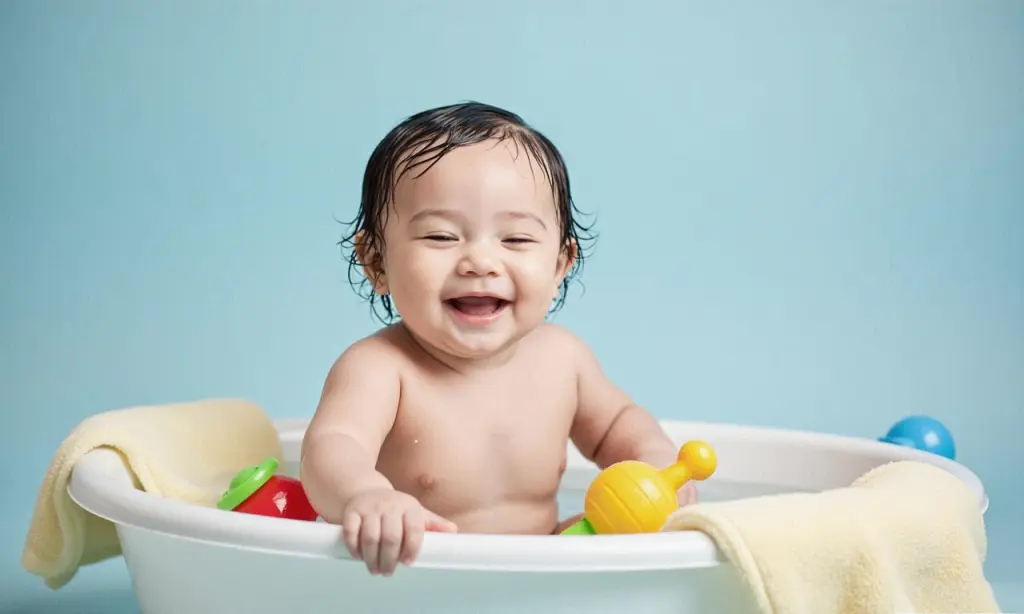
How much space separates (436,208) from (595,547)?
1.74ft

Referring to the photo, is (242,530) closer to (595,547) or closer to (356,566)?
(356,566)

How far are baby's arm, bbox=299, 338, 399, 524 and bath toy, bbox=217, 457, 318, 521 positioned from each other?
135 mm

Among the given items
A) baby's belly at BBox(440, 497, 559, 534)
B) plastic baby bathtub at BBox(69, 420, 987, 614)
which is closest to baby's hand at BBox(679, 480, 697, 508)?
baby's belly at BBox(440, 497, 559, 534)

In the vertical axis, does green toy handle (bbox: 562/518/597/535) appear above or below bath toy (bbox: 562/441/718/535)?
below

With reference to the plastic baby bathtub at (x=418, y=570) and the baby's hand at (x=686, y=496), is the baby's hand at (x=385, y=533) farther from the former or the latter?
the baby's hand at (x=686, y=496)

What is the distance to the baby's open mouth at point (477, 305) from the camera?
151 centimetres

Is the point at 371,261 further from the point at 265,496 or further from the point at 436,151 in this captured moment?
the point at 265,496

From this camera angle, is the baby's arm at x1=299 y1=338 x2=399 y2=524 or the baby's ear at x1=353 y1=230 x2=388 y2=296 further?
the baby's ear at x1=353 y1=230 x2=388 y2=296

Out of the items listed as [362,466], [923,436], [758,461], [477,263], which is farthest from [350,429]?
[923,436]

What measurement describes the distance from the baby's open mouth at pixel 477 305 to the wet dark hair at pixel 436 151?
13 cm

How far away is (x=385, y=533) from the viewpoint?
3.59 ft

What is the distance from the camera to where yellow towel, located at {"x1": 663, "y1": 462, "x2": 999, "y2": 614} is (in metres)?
1.12

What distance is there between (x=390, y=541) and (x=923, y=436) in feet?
3.81

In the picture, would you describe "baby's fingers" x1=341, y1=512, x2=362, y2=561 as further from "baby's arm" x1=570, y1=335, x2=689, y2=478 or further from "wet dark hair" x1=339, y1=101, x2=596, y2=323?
"baby's arm" x1=570, y1=335, x2=689, y2=478
